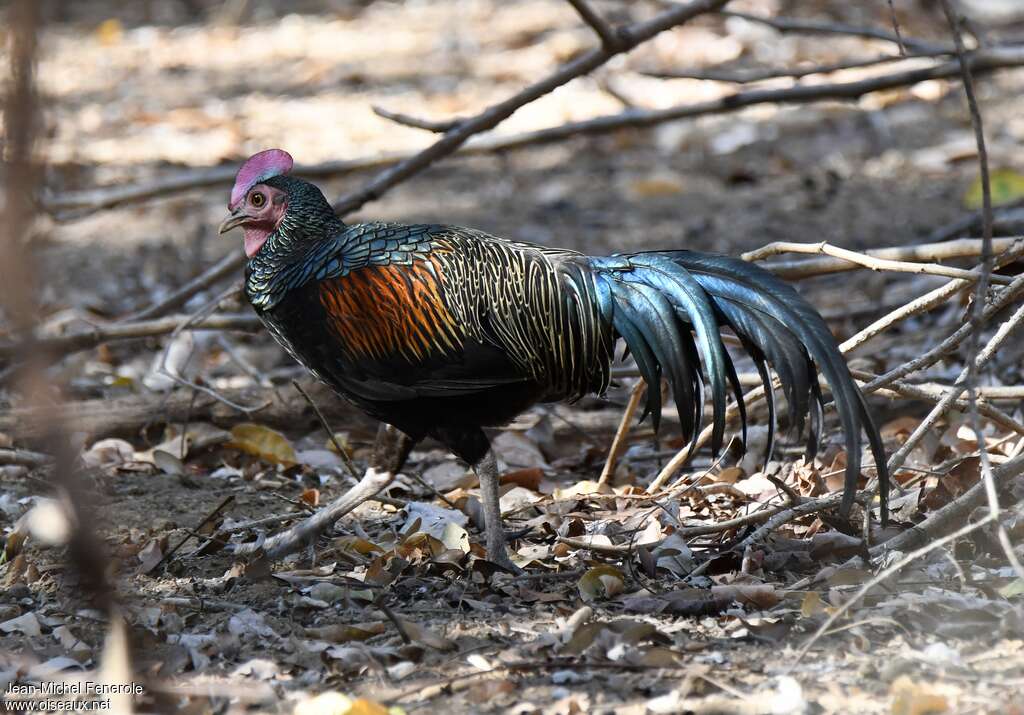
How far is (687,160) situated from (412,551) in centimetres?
673

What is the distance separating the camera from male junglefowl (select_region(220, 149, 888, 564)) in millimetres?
4148

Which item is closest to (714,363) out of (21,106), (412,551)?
(412,551)

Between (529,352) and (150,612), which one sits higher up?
(529,352)

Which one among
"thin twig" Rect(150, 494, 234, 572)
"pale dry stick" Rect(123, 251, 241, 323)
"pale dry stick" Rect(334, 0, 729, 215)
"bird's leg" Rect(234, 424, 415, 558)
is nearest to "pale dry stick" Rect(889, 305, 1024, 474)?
"bird's leg" Rect(234, 424, 415, 558)

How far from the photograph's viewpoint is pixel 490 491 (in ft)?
14.6

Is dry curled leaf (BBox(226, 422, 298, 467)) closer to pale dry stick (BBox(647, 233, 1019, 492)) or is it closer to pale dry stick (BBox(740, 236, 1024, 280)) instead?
pale dry stick (BBox(647, 233, 1019, 492))

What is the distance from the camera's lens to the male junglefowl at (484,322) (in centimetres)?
415

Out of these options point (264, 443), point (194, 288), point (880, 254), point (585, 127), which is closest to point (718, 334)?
point (880, 254)

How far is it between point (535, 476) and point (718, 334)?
168 cm

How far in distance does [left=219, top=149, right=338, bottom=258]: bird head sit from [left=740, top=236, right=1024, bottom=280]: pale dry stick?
1.67 metres

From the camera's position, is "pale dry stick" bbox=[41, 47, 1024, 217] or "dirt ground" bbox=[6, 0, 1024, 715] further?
"pale dry stick" bbox=[41, 47, 1024, 217]

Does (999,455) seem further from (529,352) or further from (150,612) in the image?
(150,612)

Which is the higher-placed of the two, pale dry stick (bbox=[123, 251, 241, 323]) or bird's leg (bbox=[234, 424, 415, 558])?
pale dry stick (bbox=[123, 251, 241, 323])

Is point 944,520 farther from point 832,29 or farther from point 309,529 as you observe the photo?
point 832,29
